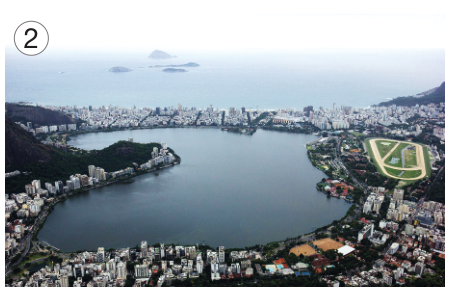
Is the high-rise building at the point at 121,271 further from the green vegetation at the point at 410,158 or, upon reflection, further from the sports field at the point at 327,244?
the green vegetation at the point at 410,158

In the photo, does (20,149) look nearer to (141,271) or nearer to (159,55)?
(141,271)

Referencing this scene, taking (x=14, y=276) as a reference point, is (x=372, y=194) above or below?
above

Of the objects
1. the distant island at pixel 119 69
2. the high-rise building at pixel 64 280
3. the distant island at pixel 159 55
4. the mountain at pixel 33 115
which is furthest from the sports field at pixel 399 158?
the distant island at pixel 159 55

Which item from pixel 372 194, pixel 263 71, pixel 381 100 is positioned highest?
pixel 263 71

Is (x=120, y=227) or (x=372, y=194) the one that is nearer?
(x=120, y=227)

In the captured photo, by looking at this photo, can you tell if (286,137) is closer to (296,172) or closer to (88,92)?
(296,172)

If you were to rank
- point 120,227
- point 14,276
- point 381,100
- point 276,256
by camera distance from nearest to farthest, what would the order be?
1. point 14,276
2. point 276,256
3. point 120,227
4. point 381,100

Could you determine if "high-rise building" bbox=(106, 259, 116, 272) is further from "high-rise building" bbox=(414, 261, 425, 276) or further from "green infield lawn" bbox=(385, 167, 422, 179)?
"green infield lawn" bbox=(385, 167, 422, 179)

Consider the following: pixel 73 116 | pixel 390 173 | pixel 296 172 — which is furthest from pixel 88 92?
pixel 390 173
